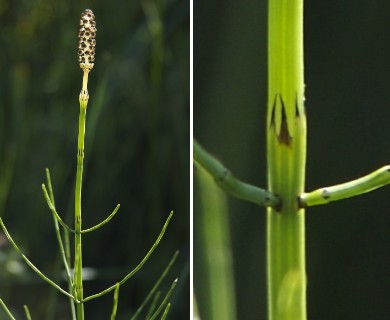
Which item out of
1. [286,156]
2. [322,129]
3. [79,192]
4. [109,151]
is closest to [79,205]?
[79,192]

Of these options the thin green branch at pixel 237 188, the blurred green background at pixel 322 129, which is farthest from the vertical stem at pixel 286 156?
the blurred green background at pixel 322 129

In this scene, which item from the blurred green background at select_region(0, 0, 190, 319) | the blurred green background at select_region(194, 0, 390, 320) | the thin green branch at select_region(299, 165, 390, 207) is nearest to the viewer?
the thin green branch at select_region(299, 165, 390, 207)

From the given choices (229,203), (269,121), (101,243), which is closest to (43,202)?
(101,243)

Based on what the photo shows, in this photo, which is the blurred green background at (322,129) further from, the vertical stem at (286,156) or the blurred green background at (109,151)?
the blurred green background at (109,151)

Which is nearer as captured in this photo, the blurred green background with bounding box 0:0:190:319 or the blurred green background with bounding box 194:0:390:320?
the blurred green background with bounding box 194:0:390:320

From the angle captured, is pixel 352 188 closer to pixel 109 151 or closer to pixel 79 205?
pixel 79 205

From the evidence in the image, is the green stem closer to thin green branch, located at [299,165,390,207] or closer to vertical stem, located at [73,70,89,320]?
vertical stem, located at [73,70,89,320]

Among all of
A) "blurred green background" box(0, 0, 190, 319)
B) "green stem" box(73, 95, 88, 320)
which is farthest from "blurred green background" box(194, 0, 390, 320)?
"blurred green background" box(0, 0, 190, 319)

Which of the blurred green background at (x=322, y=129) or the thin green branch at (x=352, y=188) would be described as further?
the blurred green background at (x=322, y=129)
